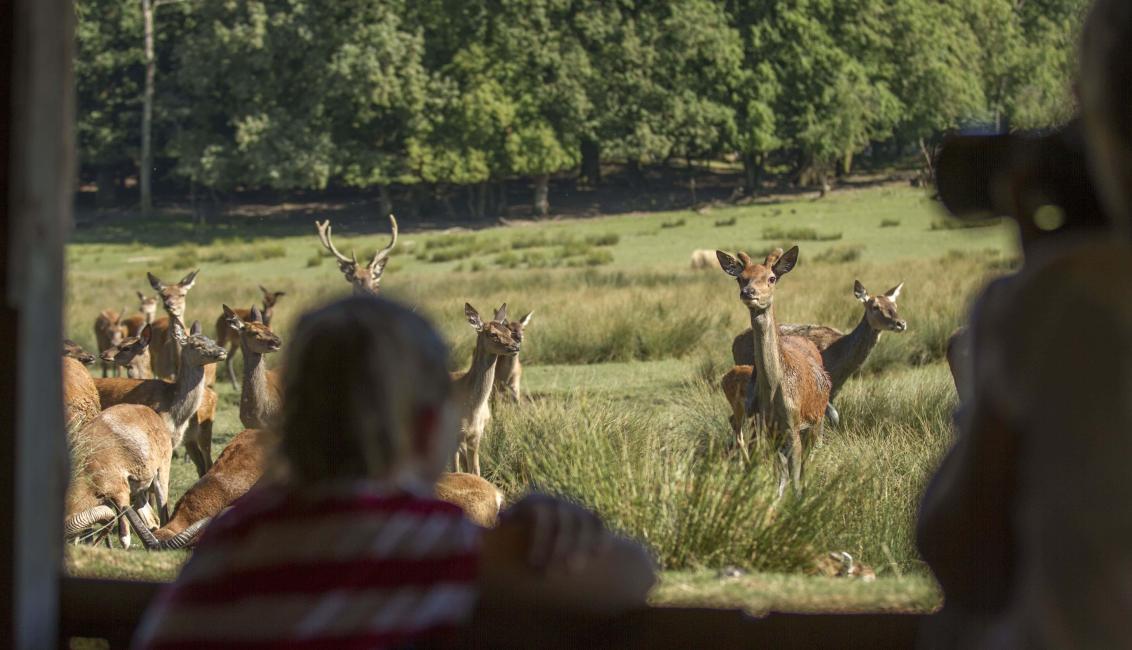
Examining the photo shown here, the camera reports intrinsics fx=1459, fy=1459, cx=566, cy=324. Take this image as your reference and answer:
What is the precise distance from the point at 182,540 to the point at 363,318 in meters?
5.48

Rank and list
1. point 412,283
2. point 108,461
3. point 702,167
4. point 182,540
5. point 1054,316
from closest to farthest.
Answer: point 1054,316
point 182,540
point 108,461
point 412,283
point 702,167

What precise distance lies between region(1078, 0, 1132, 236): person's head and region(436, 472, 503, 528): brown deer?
515 cm

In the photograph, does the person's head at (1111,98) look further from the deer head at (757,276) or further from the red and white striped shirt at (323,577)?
the deer head at (757,276)

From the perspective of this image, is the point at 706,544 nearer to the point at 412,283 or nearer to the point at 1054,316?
the point at 1054,316

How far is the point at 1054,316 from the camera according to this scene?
1.27m

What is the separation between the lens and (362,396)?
177 cm

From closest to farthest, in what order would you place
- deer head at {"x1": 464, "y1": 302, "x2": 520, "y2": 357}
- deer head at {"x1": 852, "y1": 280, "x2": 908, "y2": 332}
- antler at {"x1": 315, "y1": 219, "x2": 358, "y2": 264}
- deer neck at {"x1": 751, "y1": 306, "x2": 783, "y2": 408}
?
deer neck at {"x1": 751, "y1": 306, "x2": 783, "y2": 408} < deer head at {"x1": 464, "y1": 302, "x2": 520, "y2": 357} < deer head at {"x1": 852, "y1": 280, "x2": 908, "y2": 332} < antler at {"x1": 315, "y1": 219, "x2": 358, "y2": 264}

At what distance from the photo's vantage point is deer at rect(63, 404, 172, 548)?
294 inches

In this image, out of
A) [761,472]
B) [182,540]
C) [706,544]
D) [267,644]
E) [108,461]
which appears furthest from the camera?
[108,461]

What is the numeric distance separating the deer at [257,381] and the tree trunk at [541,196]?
32.4 m

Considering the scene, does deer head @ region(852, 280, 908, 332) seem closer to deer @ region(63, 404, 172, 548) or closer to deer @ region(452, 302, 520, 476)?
deer @ region(452, 302, 520, 476)

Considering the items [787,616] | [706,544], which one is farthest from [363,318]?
[706,544]

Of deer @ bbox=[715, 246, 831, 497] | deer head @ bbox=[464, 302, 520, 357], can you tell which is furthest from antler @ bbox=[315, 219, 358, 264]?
deer @ bbox=[715, 246, 831, 497]

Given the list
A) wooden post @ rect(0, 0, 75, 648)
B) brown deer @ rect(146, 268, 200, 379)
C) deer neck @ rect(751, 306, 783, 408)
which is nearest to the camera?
wooden post @ rect(0, 0, 75, 648)
